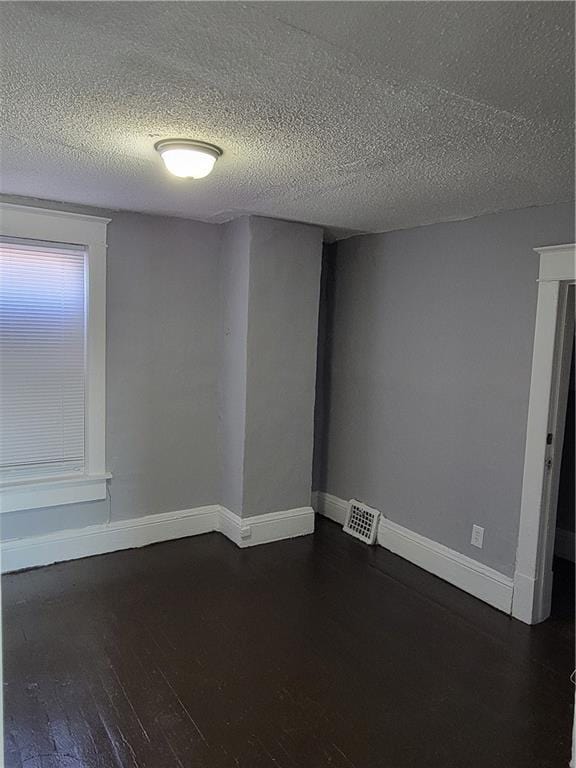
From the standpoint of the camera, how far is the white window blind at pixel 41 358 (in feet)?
10.8

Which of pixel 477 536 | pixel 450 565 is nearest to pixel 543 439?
pixel 477 536

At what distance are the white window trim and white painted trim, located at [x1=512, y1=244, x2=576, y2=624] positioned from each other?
253cm

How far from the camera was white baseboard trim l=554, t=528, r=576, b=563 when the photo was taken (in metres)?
3.97

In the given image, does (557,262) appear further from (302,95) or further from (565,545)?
(565,545)

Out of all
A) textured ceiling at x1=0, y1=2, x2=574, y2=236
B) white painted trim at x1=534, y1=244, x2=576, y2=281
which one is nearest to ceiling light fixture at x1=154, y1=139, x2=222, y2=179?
textured ceiling at x1=0, y1=2, x2=574, y2=236

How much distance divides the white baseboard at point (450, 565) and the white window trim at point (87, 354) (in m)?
1.96

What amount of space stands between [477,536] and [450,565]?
283 millimetres

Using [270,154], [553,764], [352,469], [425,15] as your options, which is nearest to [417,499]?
[352,469]

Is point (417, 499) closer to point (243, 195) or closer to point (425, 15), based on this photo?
point (243, 195)

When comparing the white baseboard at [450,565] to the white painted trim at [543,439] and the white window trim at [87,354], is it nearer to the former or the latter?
the white painted trim at [543,439]

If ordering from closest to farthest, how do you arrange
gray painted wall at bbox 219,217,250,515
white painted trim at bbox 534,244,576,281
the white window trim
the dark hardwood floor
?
the dark hardwood floor → white painted trim at bbox 534,244,576,281 → the white window trim → gray painted wall at bbox 219,217,250,515

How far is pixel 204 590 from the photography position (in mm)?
3281

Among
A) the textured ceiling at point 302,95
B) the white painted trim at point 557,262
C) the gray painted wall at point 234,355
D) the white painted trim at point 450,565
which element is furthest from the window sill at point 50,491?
the white painted trim at point 557,262

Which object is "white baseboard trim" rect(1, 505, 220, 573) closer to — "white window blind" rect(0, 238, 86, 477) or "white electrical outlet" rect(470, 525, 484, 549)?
"white window blind" rect(0, 238, 86, 477)
